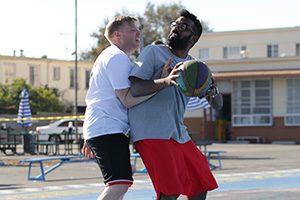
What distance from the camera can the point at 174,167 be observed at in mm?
5379

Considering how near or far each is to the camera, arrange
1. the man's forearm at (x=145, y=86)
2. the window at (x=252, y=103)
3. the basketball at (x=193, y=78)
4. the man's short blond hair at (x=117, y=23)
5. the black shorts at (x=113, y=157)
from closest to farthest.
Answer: the basketball at (x=193, y=78) < the man's forearm at (x=145, y=86) < the black shorts at (x=113, y=157) < the man's short blond hair at (x=117, y=23) < the window at (x=252, y=103)

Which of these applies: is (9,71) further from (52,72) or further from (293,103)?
(293,103)

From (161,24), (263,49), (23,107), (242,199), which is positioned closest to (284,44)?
(263,49)

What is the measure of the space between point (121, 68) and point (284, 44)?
3865 cm

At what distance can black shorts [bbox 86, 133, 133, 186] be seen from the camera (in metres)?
5.34

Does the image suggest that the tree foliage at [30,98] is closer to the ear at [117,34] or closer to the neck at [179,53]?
the ear at [117,34]

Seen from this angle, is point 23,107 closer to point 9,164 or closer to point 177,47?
point 9,164

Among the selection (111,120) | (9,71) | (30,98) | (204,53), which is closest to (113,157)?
(111,120)

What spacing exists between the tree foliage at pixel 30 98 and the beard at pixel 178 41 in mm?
51196

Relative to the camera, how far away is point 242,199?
9109 mm

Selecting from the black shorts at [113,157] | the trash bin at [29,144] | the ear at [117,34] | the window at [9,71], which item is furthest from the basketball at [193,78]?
the window at [9,71]

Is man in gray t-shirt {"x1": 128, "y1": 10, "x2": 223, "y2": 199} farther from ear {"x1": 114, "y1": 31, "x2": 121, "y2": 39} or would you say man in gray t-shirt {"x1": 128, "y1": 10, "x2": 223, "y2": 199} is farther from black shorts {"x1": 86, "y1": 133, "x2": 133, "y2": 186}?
ear {"x1": 114, "y1": 31, "x2": 121, "y2": 39}

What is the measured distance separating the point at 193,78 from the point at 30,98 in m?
52.8

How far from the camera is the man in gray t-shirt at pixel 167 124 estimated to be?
17.5ft
